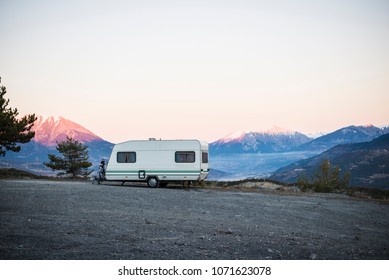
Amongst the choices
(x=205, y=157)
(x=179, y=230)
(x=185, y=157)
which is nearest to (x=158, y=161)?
(x=185, y=157)

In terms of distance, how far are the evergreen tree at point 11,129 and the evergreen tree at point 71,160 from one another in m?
10.6

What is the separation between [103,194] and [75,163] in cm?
2698

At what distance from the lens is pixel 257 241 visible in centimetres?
938

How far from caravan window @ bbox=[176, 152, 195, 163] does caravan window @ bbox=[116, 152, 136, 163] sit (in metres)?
2.87

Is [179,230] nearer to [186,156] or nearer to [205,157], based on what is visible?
[186,156]

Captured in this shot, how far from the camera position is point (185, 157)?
23.2 m

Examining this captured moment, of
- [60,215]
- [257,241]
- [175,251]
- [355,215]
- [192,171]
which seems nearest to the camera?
[175,251]

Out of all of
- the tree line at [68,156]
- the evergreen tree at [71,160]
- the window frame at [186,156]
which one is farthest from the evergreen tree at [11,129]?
the window frame at [186,156]

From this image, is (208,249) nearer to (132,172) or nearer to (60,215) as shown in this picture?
(60,215)

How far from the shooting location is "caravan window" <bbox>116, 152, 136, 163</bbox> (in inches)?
942

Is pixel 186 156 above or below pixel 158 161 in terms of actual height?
above

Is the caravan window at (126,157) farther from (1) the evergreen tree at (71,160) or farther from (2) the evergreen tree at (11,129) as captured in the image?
(1) the evergreen tree at (71,160)

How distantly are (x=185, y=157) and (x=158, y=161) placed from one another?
5.74ft

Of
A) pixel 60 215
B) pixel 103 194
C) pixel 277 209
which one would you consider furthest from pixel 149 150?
pixel 60 215
